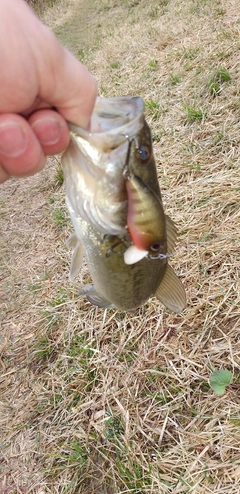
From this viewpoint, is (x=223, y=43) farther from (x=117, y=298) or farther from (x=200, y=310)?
(x=117, y=298)

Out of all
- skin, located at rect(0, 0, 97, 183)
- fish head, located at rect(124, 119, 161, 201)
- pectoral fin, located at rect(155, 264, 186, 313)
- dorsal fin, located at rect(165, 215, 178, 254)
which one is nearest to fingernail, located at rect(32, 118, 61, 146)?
skin, located at rect(0, 0, 97, 183)

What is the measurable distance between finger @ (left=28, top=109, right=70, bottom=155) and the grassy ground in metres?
1.46

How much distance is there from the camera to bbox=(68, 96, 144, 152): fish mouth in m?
1.23

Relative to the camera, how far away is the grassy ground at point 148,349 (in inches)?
82.9

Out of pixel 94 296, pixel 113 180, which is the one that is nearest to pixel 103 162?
pixel 113 180

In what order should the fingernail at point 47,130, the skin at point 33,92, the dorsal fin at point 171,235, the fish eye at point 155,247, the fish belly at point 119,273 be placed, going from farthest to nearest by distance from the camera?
the dorsal fin at point 171,235 → the fish belly at point 119,273 → the fish eye at point 155,247 → the fingernail at point 47,130 → the skin at point 33,92

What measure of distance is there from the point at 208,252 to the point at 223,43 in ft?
9.57

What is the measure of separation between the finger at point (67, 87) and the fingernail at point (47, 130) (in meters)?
0.06

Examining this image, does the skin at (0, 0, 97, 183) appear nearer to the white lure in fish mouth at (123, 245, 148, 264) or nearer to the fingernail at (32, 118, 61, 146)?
the fingernail at (32, 118, 61, 146)

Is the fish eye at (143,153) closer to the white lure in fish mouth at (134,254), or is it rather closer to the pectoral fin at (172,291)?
the white lure in fish mouth at (134,254)

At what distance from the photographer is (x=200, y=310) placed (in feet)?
8.27

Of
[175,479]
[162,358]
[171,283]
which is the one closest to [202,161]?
[162,358]

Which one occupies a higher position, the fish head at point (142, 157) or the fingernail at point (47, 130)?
the fingernail at point (47, 130)

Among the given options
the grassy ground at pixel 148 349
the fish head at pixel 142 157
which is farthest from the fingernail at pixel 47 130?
the grassy ground at pixel 148 349
